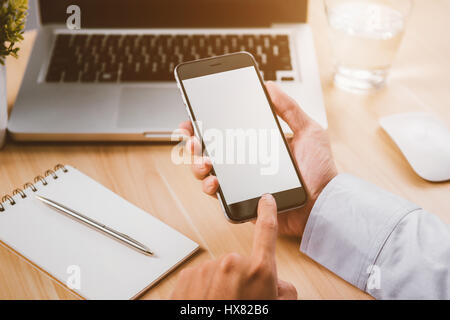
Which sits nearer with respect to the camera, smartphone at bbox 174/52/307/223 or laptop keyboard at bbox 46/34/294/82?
smartphone at bbox 174/52/307/223

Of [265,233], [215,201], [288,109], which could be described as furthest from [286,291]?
[288,109]

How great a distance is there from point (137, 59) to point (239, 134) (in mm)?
284

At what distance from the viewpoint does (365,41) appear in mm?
778

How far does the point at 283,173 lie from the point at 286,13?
42 cm

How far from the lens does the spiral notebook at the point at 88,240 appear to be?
1.66 feet

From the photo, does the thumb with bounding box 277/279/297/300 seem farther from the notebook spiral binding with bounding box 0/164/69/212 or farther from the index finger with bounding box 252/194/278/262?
the notebook spiral binding with bounding box 0/164/69/212

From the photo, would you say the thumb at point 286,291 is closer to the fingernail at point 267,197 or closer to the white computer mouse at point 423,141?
the fingernail at point 267,197

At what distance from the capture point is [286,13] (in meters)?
0.88

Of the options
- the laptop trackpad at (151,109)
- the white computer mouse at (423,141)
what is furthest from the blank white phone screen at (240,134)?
the white computer mouse at (423,141)

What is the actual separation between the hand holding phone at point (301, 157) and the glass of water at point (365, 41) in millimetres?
193

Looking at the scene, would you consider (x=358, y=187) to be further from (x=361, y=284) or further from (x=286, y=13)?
(x=286, y=13)

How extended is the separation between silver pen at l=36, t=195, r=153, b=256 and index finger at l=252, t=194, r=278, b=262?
0.14 meters

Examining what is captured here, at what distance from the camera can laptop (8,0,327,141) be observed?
0.70 metres

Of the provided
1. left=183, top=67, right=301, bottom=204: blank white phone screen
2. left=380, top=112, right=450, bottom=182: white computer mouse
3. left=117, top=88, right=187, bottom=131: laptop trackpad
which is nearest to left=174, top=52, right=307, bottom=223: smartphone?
left=183, top=67, right=301, bottom=204: blank white phone screen
